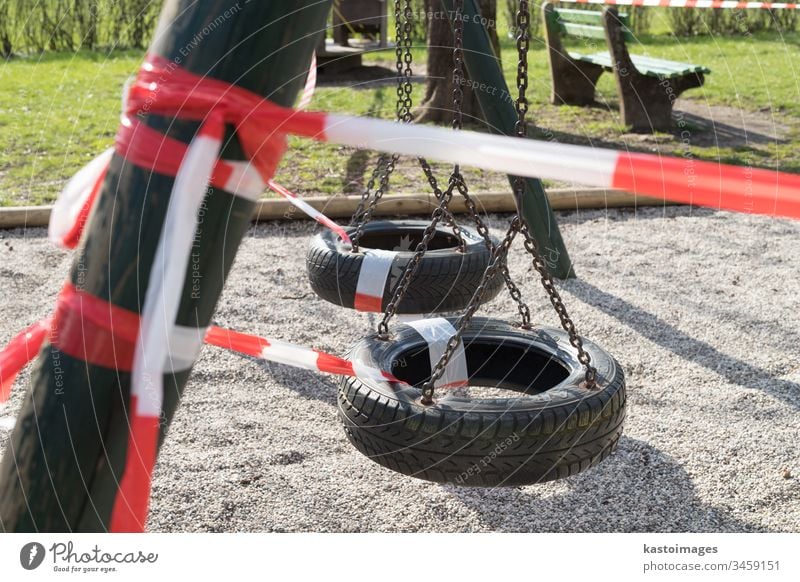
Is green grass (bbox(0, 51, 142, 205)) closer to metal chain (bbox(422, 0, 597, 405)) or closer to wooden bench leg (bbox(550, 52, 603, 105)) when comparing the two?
wooden bench leg (bbox(550, 52, 603, 105))

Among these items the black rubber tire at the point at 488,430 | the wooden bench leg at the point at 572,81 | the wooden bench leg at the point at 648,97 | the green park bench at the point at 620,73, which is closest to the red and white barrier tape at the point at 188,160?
the black rubber tire at the point at 488,430

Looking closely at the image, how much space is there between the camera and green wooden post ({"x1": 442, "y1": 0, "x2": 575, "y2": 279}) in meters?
3.52

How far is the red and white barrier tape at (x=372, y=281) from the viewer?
9.18ft

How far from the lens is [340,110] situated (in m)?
6.82

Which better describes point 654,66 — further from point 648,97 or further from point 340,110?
point 340,110

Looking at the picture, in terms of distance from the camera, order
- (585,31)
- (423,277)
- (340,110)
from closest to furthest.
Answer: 1. (423,277)
2. (585,31)
3. (340,110)

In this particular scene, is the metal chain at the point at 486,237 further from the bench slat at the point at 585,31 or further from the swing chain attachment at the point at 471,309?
the bench slat at the point at 585,31

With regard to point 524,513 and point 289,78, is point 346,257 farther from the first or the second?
point 289,78

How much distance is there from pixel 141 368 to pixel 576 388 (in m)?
1.09

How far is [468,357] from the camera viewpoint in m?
2.52

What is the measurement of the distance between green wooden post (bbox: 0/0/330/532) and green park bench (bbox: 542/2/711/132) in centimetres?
471

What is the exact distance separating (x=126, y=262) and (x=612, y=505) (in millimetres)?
1571

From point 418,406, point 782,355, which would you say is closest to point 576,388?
point 418,406

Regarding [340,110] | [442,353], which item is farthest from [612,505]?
[340,110]
